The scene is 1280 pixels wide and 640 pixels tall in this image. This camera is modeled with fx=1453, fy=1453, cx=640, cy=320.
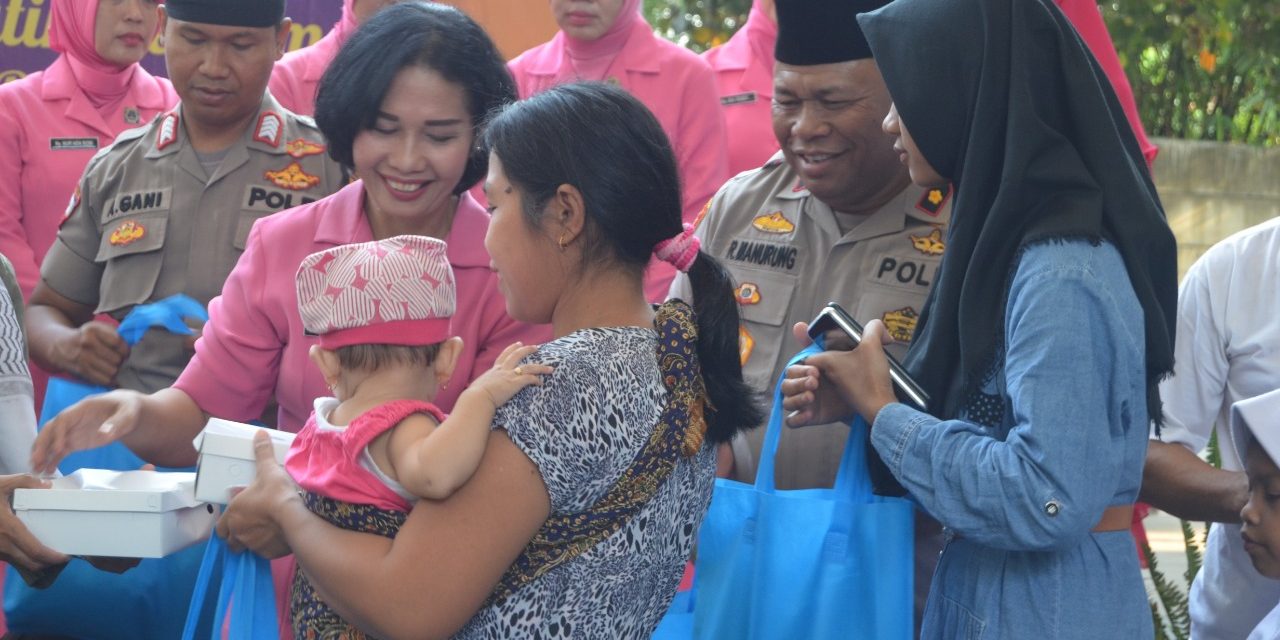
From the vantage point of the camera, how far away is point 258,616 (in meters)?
2.43

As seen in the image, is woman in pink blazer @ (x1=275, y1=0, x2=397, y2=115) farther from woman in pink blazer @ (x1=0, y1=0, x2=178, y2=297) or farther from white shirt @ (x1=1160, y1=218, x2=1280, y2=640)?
white shirt @ (x1=1160, y1=218, x2=1280, y2=640)

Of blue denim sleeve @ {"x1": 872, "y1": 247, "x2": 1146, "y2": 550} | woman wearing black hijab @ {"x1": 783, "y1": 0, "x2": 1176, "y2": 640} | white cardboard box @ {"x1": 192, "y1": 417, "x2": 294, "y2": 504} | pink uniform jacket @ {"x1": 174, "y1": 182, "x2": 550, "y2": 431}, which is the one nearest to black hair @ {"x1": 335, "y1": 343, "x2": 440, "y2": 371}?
white cardboard box @ {"x1": 192, "y1": 417, "x2": 294, "y2": 504}

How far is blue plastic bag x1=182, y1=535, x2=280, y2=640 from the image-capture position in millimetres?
2406

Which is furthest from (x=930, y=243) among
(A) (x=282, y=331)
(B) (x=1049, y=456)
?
(A) (x=282, y=331)

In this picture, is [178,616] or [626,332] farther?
[178,616]

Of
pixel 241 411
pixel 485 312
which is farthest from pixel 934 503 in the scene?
pixel 241 411

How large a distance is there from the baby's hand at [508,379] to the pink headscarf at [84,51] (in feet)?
11.2

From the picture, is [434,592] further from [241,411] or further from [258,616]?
[241,411]

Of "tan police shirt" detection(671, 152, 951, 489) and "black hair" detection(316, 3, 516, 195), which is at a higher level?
"black hair" detection(316, 3, 516, 195)

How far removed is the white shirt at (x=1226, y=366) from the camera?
10.1 ft

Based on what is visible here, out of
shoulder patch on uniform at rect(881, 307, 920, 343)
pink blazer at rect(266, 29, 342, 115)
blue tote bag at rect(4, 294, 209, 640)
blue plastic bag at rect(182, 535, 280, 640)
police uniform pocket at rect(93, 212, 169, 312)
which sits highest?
shoulder patch on uniform at rect(881, 307, 920, 343)

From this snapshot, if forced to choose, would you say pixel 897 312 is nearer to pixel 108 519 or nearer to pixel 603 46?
pixel 108 519

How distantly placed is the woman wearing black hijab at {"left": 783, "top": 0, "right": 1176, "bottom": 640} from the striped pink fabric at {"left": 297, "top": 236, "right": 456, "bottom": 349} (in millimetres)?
748

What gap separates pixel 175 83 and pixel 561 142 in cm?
199
